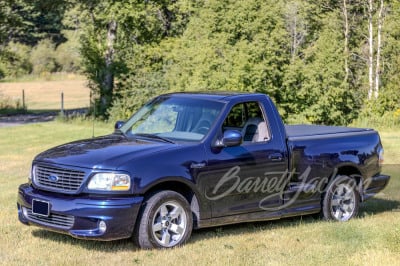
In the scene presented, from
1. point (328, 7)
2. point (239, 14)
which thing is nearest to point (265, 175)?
point (239, 14)

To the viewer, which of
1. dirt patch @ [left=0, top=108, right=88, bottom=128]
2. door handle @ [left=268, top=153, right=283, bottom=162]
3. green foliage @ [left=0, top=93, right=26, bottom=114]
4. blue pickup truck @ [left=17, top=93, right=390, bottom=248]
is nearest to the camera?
blue pickup truck @ [left=17, top=93, right=390, bottom=248]

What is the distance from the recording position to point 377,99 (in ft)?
94.6

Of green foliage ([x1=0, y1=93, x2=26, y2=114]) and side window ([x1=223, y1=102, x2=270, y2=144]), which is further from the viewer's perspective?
green foliage ([x1=0, y1=93, x2=26, y2=114])

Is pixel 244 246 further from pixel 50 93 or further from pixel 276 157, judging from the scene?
pixel 50 93

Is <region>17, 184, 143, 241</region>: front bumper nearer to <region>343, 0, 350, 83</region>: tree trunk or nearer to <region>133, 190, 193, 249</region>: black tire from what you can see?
<region>133, 190, 193, 249</region>: black tire

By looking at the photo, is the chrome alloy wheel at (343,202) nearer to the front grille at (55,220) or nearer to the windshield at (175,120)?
the windshield at (175,120)

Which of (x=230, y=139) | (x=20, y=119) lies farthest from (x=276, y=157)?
(x=20, y=119)

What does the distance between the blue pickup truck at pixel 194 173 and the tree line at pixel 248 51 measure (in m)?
16.0

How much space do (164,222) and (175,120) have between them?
1.60 meters

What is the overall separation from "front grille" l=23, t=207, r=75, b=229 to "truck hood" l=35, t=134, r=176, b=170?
561 millimetres

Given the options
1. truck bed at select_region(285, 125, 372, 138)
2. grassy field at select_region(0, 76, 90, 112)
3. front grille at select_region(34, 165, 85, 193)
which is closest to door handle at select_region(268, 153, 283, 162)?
truck bed at select_region(285, 125, 372, 138)

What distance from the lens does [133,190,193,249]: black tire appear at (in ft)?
25.0

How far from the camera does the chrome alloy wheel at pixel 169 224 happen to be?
7.75m

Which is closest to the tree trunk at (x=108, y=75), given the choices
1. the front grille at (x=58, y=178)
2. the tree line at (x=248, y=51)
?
the tree line at (x=248, y=51)
